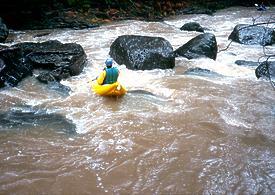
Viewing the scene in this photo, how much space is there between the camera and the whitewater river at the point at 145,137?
4672mm

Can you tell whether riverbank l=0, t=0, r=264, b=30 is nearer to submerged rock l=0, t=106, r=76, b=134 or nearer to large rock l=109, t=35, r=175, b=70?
large rock l=109, t=35, r=175, b=70

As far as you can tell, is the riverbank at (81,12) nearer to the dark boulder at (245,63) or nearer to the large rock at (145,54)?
the large rock at (145,54)

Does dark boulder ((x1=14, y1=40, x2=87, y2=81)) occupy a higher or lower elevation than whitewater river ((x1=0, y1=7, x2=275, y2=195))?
higher

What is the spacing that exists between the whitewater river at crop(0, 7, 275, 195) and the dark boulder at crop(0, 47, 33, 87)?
228 mm

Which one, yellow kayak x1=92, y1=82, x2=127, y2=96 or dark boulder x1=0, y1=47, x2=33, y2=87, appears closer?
yellow kayak x1=92, y1=82, x2=127, y2=96

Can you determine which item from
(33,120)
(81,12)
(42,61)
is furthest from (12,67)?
(81,12)

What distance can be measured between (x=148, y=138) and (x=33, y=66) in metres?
4.54

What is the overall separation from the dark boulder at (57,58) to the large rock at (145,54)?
3.92 feet

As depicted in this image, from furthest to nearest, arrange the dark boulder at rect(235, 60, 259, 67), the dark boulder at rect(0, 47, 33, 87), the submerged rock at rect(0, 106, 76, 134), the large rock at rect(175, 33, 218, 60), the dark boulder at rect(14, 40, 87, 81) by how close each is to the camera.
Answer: the large rock at rect(175, 33, 218, 60)
the dark boulder at rect(235, 60, 259, 67)
the dark boulder at rect(14, 40, 87, 81)
the dark boulder at rect(0, 47, 33, 87)
the submerged rock at rect(0, 106, 76, 134)

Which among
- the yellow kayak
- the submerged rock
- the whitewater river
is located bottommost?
the whitewater river

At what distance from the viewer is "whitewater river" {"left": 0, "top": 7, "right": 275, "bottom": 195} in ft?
15.3

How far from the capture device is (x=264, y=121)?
20.9 ft

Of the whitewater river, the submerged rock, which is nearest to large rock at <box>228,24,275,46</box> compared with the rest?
the whitewater river

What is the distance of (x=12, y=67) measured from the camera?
26.6 ft
